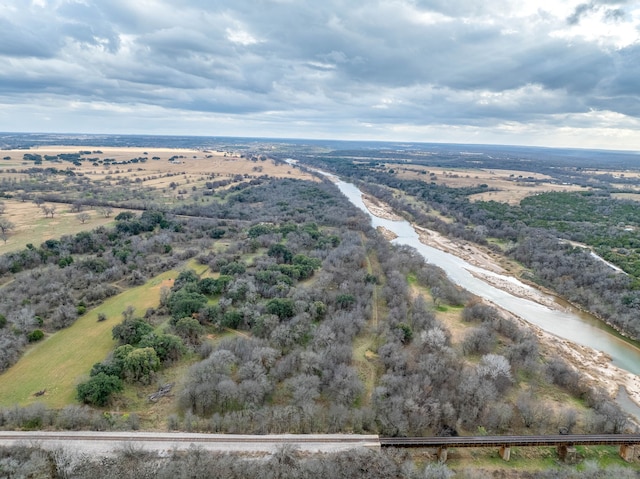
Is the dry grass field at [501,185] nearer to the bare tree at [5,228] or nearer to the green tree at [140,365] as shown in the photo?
the green tree at [140,365]

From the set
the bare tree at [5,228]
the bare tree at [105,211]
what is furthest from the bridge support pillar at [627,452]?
the bare tree at [105,211]

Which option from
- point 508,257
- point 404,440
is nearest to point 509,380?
point 404,440

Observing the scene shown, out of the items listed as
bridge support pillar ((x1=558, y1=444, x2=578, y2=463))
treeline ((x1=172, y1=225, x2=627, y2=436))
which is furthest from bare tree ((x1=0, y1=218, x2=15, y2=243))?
bridge support pillar ((x1=558, y1=444, x2=578, y2=463))

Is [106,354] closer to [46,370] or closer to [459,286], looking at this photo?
[46,370]

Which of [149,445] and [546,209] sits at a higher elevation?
[546,209]

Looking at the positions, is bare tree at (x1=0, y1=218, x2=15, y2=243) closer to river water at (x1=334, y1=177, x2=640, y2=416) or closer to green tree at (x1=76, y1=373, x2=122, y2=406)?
green tree at (x1=76, y1=373, x2=122, y2=406)
